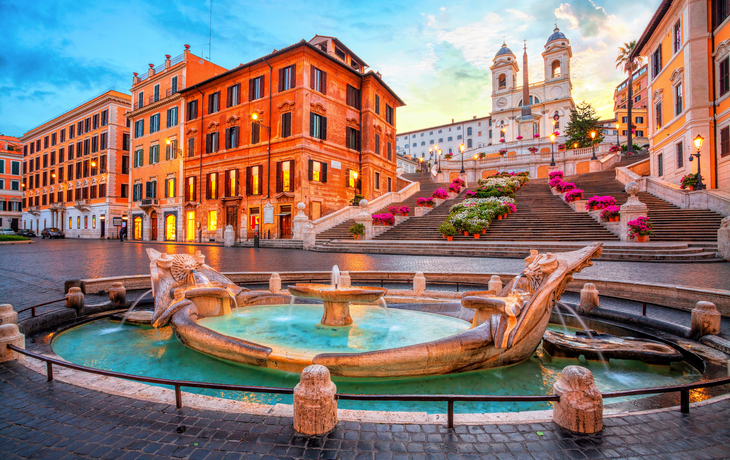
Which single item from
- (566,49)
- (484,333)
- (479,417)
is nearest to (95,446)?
(479,417)

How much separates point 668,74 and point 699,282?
25620 mm

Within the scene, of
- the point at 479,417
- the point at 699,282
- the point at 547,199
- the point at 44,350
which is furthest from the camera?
the point at 547,199

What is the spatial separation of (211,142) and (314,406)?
114 feet

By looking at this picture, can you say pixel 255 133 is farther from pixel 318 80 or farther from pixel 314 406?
pixel 314 406

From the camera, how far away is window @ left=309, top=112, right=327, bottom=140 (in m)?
27.9

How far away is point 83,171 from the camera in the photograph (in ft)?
150

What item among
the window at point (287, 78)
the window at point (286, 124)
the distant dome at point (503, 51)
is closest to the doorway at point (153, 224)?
the window at point (286, 124)

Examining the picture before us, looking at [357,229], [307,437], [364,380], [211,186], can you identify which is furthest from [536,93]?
[307,437]

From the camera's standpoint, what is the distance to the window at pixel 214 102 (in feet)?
106

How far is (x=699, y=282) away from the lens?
743 cm

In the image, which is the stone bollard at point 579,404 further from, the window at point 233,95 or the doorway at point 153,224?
the doorway at point 153,224

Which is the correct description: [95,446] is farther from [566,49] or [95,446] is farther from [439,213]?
[566,49]

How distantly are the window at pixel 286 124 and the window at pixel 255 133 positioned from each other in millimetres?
2635

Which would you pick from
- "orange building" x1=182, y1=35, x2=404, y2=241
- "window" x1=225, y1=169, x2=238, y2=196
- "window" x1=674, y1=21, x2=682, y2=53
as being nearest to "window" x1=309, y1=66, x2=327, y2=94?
"orange building" x1=182, y1=35, x2=404, y2=241
